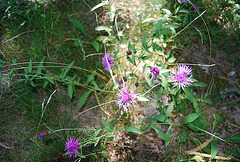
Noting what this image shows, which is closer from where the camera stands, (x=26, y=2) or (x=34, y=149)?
(x=34, y=149)

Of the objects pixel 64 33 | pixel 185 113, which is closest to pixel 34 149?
pixel 64 33

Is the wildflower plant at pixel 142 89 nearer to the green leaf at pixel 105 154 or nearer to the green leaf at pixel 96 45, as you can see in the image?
the green leaf at pixel 96 45

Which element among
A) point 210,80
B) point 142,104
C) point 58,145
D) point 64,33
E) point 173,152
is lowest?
point 173,152

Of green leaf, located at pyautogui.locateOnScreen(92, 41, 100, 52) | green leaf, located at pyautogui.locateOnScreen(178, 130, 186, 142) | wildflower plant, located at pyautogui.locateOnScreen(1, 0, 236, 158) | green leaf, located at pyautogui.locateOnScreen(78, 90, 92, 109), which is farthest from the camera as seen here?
green leaf, located at pyautogui.locateOnScreen(92, 41, 100, 52)

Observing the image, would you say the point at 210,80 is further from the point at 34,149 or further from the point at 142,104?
the point at 34,149

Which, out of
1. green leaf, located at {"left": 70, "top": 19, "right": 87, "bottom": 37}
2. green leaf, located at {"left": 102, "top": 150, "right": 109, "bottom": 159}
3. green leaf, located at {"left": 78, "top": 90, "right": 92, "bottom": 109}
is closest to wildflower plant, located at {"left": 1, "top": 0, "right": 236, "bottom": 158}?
green leaf, located at {"left": 78, "top": 90, "right": 92, "bottom": 109}

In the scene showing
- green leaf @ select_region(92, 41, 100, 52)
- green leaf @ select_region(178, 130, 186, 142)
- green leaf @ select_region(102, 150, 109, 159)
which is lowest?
green leaf @ select_region(102, 150, 109, 159)

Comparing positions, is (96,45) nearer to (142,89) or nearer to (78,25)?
(78,25)

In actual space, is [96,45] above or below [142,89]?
above

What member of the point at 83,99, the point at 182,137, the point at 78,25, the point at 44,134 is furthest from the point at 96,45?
the point at 182,137

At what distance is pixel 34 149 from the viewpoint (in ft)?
6.04

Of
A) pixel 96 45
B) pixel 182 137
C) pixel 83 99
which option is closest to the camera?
pixel 182 137

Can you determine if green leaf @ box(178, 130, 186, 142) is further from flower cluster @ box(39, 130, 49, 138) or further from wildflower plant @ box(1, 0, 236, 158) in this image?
flower cluster @ box(39, 130, 49, 138)

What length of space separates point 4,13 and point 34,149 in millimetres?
1881
